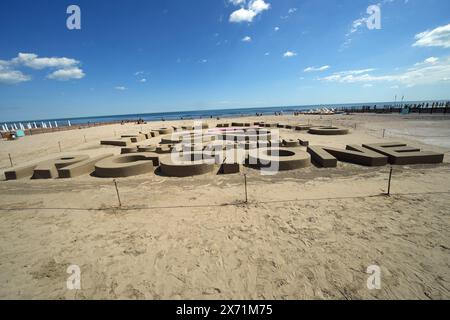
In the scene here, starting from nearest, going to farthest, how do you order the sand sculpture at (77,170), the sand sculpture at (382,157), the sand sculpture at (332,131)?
the sand sculpture at (382,157)
the sand sculpture at (77,170)
the sand sculpture at (332,131)

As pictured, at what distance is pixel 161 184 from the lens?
1012 cm

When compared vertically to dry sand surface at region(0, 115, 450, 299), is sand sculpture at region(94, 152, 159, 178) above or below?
above

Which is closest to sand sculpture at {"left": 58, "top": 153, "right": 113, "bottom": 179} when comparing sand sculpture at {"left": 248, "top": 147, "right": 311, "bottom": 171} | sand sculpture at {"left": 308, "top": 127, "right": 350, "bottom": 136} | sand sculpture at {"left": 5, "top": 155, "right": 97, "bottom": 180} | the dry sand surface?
sand sculpture at {"left": 5, "top": 155, "right": 97, "bottom": 180}

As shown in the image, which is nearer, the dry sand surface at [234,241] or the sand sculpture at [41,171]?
the dry sand surface at [234,241]

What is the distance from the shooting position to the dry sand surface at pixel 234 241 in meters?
4.08

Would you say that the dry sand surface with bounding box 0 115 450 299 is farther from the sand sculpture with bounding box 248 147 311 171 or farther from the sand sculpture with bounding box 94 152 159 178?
the sand sculpture with bounding box 248 147 311 171

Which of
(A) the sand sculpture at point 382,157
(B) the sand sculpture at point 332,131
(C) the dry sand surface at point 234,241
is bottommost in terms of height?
(C) the dry sand surface at point 234,241

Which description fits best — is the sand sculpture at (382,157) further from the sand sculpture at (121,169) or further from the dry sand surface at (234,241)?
the sand sculpture at (121,169)

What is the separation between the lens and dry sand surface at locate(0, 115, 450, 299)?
408 centimetres

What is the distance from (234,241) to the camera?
5414mm

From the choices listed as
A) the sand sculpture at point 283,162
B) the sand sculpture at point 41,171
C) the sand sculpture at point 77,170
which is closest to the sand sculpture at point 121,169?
the sand sculpture at point 77,170

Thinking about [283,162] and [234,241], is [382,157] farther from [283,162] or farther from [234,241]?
[234,241]

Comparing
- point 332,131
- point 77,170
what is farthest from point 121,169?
point 332,131
